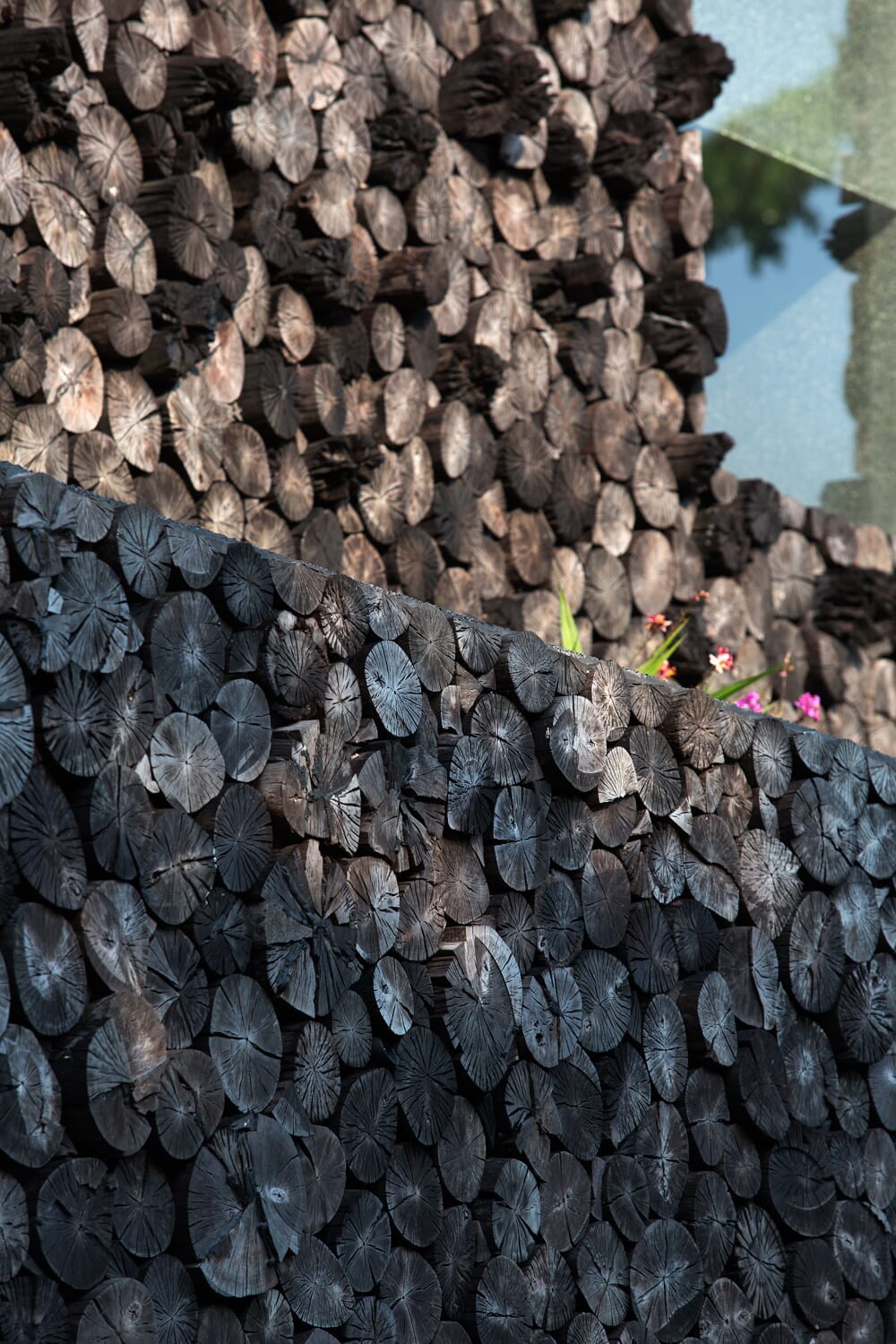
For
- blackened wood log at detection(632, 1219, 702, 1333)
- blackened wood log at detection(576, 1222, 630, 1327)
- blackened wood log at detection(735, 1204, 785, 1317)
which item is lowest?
blackened wood log at detection(735, 1204, 785, 1317)

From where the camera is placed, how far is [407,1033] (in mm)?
2189

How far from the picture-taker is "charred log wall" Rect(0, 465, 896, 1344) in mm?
1778

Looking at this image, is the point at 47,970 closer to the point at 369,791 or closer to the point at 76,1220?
the point at 76,1220

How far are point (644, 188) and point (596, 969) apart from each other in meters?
3.61

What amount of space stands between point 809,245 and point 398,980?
16.6 ft

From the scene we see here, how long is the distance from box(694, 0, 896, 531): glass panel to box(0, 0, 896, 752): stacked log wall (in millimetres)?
485

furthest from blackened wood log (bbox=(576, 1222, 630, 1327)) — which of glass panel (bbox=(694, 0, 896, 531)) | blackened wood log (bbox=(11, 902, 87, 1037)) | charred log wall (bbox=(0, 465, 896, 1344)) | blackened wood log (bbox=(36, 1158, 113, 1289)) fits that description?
glass panel (bbox=(694, 0, 896, 531))

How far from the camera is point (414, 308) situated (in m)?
4.32

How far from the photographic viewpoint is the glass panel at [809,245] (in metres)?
6.27

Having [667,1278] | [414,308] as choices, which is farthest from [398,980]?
[414,308]

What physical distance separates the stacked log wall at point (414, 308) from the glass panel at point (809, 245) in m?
0.48

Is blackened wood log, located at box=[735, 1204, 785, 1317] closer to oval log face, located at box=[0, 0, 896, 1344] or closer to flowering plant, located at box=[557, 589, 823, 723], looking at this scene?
oval log face, located at box=[0, 0, 896, 1344]

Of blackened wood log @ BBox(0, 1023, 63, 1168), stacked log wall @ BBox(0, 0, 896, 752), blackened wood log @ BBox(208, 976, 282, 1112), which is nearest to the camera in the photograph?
blackened wood log @ BBox(0, 1023, 63, 1168)

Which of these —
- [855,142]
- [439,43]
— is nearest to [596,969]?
[439,43]
